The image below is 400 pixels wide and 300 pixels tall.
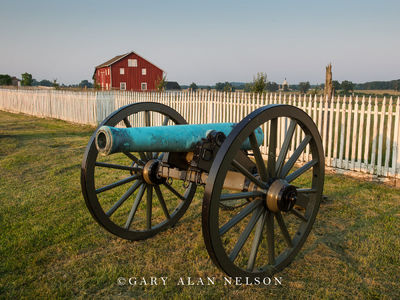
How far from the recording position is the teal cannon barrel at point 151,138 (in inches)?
102

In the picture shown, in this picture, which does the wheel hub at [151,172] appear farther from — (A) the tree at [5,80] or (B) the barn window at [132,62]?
(A) the tree at [5,80]

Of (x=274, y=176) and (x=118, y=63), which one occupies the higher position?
(x=118, y=63)

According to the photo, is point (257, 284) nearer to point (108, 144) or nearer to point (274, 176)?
point (274, 176)

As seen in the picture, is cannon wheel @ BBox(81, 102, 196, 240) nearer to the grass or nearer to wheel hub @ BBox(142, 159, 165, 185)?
wheel hub @ BBox(142, 159, 165, 185)

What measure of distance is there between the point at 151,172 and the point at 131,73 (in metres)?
49.2

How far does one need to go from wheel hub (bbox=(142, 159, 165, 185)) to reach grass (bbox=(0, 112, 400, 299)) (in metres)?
0.69

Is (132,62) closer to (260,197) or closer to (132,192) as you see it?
(132,192)

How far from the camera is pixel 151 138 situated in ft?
9.33

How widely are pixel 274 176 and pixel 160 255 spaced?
1.43 m

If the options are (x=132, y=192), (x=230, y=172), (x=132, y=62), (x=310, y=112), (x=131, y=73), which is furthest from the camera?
(x=131, y=73)

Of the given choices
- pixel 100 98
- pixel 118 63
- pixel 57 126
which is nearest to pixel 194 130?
pixel 100 98

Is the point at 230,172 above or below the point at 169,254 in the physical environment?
above

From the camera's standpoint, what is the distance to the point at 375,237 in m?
4.07

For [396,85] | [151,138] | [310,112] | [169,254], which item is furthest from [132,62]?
[151,138]
